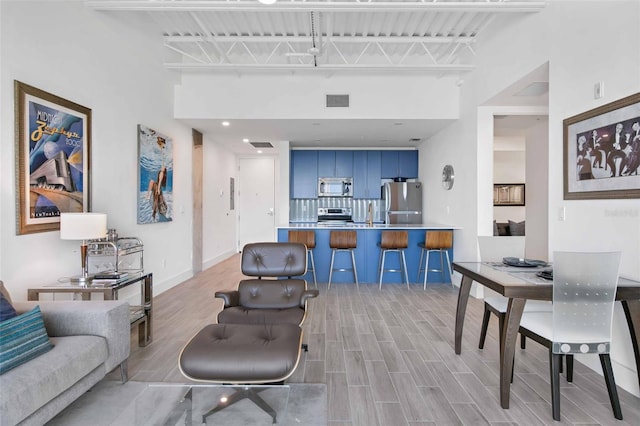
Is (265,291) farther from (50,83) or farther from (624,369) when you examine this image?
(624,369)

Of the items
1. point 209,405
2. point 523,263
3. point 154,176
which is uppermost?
point 154,176

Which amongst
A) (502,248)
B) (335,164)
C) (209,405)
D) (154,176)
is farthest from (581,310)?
(335,164)

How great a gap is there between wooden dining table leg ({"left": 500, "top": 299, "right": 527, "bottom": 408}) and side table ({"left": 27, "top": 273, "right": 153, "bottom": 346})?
277 centimetres

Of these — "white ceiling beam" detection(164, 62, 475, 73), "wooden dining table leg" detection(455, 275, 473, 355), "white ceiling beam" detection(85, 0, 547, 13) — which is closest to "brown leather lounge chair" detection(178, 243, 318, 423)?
"wooden dining table leg" detection(455, 275, 473, 355)

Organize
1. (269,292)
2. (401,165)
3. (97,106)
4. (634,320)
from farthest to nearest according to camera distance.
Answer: (401,165)
(97,106)
(269,292)
(634,320)

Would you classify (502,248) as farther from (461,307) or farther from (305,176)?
(305,176)

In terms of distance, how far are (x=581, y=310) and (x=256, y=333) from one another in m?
1.97

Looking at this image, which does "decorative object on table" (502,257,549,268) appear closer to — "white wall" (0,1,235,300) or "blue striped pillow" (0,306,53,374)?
"blue striped pillow" (0,306,53,374)

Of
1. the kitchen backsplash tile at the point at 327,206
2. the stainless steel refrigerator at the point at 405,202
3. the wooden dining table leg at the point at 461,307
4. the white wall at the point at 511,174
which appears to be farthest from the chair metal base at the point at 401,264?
the white wall at the point at 511,174

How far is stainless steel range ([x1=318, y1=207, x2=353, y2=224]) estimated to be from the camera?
748 cm

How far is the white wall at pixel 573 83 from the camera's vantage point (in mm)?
2225

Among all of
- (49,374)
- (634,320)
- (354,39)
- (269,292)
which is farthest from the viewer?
(354,39)

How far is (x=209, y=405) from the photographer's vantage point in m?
1.68

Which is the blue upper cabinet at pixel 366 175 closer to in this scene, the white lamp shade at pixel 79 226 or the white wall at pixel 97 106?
the white wall at pixel 97 106
